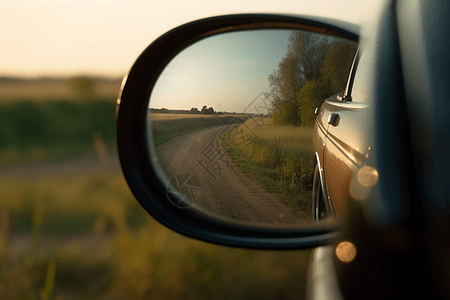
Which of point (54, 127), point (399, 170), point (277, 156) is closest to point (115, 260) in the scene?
point (277, 156)

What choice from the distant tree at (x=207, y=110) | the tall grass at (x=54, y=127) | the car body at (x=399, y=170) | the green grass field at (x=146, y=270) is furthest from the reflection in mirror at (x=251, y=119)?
the tall grass at (x=54, y=127)

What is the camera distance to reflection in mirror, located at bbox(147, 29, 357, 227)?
1203mm

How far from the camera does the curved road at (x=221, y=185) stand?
4.33 feet

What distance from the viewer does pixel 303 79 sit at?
3.90ft

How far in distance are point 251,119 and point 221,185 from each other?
1.01 ft

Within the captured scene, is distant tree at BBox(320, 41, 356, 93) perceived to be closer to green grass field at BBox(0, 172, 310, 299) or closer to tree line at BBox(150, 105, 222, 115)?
tree line at BBox(150, 105, 222, 115)

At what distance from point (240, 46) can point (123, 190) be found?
6.04 meters

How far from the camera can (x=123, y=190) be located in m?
7.02

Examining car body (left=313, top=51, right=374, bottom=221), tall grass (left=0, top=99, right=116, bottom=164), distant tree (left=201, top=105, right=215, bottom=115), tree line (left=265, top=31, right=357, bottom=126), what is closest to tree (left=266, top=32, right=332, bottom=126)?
tree line (left=265, top=31, right=357, bottom=126)

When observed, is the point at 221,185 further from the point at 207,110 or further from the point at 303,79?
the point at 303,79

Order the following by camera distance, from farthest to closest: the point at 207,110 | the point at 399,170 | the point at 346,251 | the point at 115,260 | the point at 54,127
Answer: the point at 54,127 < the point at 115,260 < the point at 207,110 < the point at 346,251 < the point at 399,170

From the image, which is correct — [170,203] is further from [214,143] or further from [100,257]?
[100,257]

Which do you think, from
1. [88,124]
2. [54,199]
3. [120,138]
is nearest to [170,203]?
[120,138]

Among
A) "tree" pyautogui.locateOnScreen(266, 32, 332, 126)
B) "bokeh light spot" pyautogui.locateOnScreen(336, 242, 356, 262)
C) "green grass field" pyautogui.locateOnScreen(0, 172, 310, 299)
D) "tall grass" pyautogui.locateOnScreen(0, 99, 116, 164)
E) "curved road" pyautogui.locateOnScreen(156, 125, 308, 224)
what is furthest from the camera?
"tall grass" pyautogui.locateOnScreen(0, 99, 116, 164)
